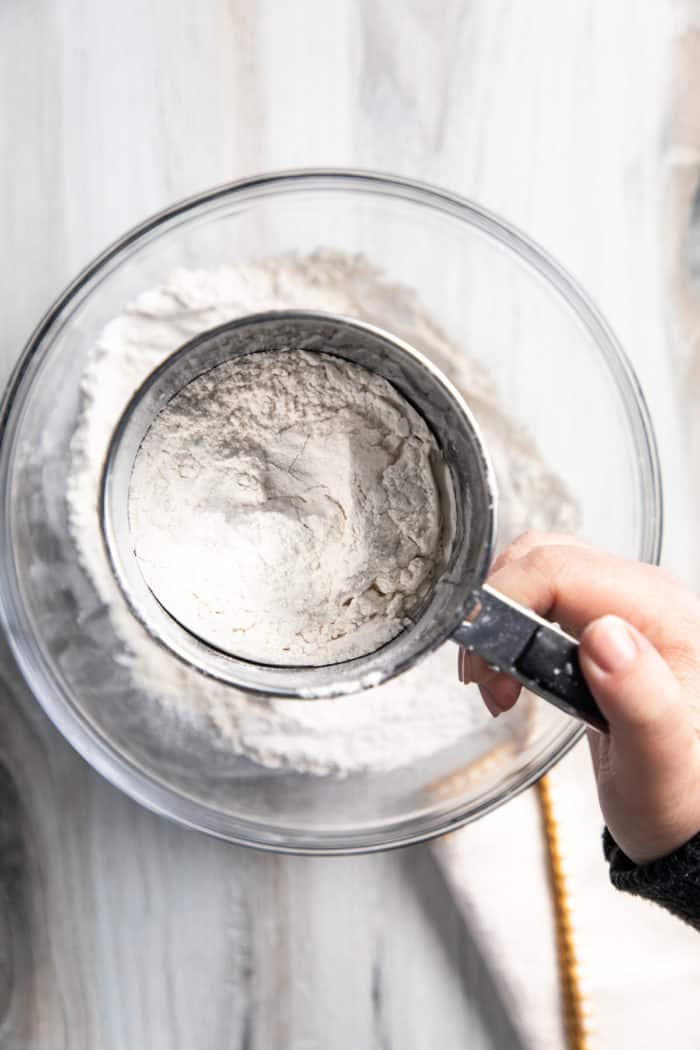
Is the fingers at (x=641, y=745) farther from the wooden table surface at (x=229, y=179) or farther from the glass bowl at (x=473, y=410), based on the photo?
the wooden table surface at (x=229, y=179)

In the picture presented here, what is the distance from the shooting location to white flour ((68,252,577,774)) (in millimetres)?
613

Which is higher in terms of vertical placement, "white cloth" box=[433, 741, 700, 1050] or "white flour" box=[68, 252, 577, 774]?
"white flour" box=[68, 252, 577, 774]

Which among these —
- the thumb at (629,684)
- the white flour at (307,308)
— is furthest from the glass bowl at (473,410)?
the thumb at (629,684)

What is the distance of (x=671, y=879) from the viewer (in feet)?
1.81

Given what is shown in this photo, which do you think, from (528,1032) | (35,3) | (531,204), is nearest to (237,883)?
(528,1032)

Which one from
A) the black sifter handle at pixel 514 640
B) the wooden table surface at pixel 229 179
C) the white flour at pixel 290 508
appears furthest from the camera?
the wooden table surface at pixel 229 179

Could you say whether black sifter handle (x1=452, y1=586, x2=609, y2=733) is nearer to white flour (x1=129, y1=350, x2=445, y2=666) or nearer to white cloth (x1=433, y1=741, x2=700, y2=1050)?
white flour (x1=129, y1=350, x2=445, y2=666)

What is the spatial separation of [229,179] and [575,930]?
606mm

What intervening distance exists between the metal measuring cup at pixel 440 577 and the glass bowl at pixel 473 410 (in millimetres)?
100

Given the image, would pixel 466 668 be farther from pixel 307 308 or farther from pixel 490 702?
pixel 307 308

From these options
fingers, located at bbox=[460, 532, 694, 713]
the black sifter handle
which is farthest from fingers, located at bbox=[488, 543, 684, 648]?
the black sifter handle

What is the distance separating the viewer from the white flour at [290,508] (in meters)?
0.54

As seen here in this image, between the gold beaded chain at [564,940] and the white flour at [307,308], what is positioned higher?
the white flour at [307,308]

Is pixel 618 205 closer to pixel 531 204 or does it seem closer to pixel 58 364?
pixel 531 204
